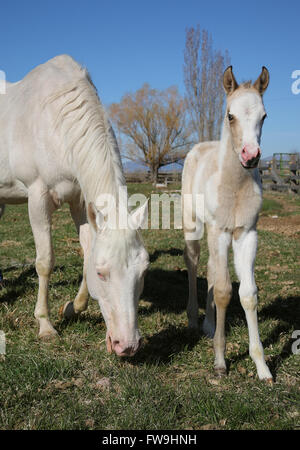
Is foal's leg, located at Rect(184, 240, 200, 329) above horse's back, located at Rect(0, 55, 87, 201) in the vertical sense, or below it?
below

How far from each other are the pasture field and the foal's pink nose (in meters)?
1.57

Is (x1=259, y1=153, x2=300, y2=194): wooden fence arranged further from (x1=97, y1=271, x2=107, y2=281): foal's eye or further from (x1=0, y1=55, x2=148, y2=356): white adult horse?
(x1=97, y1=271, x2=107, y2=281): foal's eye

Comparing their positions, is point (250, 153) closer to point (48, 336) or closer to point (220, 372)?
point (220, 372)

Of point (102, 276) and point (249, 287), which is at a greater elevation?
point (102, 276)

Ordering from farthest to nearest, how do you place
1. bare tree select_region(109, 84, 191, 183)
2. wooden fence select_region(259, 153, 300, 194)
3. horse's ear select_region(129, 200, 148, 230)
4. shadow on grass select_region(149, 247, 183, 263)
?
bare tree select_region(109, 84, 191, 183) < wooden fence select_region(259, 153, 300, 194) < shadow on grass select_region(149, 247, 183, 263) < horse's ear select_region(129, 200, 148, 230)

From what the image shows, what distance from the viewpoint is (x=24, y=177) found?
360 centimetres

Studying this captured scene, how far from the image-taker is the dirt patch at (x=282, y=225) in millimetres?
8930

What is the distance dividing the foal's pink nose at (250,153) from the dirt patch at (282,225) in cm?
630

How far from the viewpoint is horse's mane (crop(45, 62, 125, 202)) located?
285cm

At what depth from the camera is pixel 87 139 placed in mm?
3008

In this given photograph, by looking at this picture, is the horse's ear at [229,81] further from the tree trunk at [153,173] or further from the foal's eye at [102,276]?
the tree trunk at [153,173]

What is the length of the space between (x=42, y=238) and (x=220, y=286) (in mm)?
1680

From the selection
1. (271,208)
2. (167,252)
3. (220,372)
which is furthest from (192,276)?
(271,208)

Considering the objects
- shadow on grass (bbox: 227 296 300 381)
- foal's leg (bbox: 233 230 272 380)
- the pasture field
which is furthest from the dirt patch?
foal's leg (bbox: 233 230 272 380)
